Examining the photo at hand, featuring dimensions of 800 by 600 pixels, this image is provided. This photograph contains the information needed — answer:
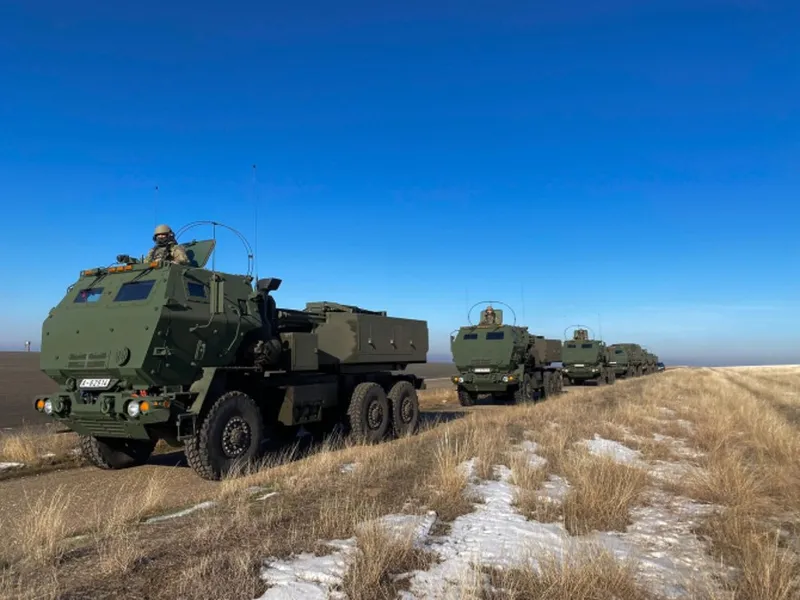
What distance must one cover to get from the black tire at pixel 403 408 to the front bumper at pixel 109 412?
569cm

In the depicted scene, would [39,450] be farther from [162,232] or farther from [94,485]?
[162,232]

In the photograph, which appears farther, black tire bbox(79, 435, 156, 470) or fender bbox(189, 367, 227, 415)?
black tire bbox(79, 435, 156, 470)

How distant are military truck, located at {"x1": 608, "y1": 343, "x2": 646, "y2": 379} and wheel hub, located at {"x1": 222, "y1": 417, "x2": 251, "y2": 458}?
34.6 metres


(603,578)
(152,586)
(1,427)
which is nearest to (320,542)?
(152,586)

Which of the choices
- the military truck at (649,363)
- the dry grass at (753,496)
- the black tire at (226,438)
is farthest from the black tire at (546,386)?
the military truck at (649,363)

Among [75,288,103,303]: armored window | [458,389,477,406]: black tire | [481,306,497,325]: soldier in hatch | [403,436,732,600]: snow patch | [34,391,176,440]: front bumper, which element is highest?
[481,306,497,325]: soldier in hatch

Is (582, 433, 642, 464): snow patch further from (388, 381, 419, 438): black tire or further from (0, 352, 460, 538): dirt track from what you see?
(0, 352, 460, 538): dirt track

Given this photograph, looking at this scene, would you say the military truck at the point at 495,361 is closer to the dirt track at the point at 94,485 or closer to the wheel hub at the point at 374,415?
the wheel hub at the point at 374,415

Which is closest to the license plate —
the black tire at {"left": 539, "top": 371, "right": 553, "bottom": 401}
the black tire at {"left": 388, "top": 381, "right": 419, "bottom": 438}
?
the black tire at {"left": 388, "top": 381, "right": 419, "bottom": 438}

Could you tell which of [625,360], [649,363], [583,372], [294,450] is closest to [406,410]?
[294,450]

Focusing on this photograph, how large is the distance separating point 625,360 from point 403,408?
33385 mm

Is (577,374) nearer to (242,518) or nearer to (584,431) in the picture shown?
(584,431)

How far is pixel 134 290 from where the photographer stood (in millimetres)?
8578

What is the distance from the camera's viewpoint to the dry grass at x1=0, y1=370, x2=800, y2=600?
12.7 ft
